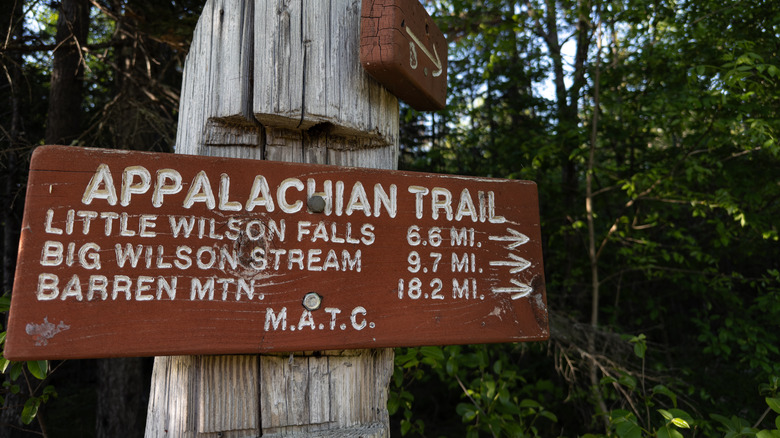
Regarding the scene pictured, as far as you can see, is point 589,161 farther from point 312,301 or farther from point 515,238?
point 312,301

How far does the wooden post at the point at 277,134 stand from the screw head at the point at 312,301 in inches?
5.5

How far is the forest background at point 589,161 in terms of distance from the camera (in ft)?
9.40

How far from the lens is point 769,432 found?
1590mm

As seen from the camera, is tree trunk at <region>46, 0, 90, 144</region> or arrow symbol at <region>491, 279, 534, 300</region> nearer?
arrow symbol at <region>491, 279, 534, 300</region>

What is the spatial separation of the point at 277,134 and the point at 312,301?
43 centimetres

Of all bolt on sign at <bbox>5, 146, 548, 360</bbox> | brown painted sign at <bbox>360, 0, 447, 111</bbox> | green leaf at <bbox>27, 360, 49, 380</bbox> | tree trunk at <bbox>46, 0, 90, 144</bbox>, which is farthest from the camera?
tree trunk at <bbox>46, 0, 90, 144</bbox>

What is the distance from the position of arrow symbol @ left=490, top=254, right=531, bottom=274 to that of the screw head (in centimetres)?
46

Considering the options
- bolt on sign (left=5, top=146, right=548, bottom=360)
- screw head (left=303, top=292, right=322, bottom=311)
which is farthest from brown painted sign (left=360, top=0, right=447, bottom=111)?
screw head (left=303, top=292, right=322, bottom=311)

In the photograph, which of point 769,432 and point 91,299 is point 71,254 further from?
point 769,432

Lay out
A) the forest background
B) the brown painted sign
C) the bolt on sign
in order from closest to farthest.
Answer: the bolt on sign → the brown painted sign → the forest background

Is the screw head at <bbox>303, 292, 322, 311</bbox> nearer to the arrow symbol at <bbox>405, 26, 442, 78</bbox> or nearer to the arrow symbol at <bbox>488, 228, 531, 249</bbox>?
the arrow symbol at <bbox>488, 228, 531, 249</bbox>

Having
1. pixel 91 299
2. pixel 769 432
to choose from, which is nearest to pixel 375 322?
pixel 91 299

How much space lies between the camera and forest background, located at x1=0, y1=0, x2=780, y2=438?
9.40 ft

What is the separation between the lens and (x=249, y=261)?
1.09m
